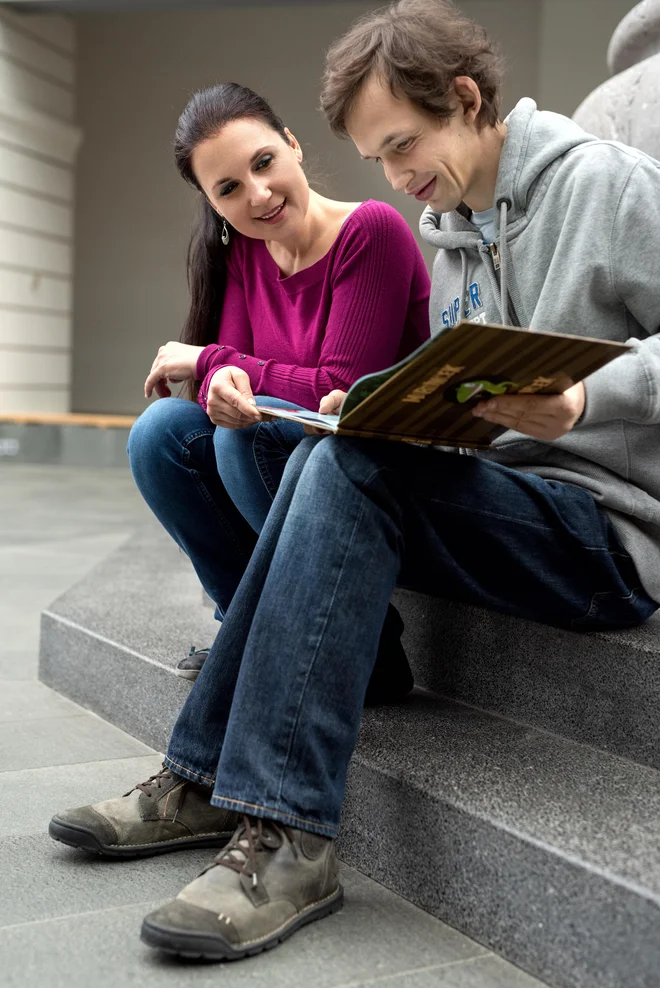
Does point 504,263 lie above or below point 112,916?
above

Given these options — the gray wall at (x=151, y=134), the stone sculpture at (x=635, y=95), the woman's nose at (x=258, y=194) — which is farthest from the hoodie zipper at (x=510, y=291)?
the gray wall at (x=151, y=134)

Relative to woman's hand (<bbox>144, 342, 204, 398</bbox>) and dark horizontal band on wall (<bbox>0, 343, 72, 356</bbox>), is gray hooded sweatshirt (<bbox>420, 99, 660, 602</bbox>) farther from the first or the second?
dark horizontal band on wall (<bbox>0, 343, 72, 356</bbox>)

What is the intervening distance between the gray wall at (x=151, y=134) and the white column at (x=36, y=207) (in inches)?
47.6

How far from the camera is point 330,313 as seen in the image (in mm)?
1792

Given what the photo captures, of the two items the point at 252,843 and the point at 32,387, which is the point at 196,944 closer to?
the point at 252,843

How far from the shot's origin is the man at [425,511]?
48.1 inches

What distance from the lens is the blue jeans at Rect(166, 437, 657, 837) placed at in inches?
48.1

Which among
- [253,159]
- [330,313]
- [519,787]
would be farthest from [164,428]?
[519,787]

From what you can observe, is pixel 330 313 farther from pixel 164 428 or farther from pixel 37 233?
pixel 37 233

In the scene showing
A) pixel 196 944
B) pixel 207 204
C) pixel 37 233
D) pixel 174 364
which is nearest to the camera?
pixel 196 944

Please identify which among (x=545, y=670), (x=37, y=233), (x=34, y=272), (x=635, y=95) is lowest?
(x=545, y=670)

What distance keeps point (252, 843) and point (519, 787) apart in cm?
33

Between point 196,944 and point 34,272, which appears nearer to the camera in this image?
point 196,944

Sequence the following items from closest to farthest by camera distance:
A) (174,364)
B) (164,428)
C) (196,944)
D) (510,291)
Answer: (196,944), (510,291), (164,428), (174,364)
